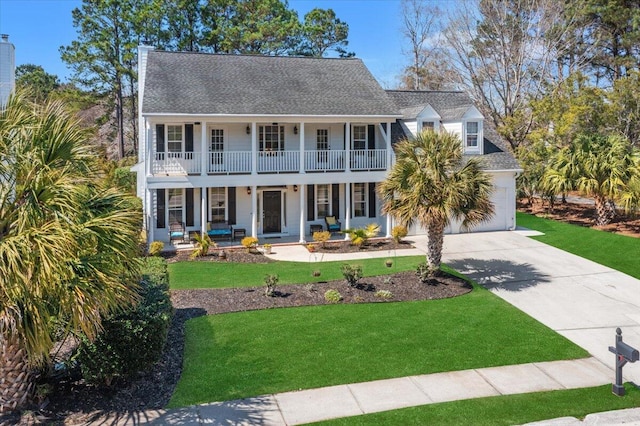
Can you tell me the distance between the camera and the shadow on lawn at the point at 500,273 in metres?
14.1

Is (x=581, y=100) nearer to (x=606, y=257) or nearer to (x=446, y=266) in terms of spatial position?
(x=606, y=257)

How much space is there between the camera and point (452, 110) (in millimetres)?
22375

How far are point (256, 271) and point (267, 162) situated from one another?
6054mm

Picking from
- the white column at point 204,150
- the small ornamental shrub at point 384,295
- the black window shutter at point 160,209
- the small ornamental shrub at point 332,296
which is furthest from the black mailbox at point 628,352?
the black window shutter at point 160,209

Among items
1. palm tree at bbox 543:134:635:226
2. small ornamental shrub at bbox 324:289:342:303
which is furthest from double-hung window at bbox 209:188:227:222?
palm tree at bbox 543:134:635:226

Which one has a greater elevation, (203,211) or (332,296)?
(203,211)

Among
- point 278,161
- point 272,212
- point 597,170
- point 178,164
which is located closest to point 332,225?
point 272,212

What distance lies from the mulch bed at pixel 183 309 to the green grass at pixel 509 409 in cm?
300

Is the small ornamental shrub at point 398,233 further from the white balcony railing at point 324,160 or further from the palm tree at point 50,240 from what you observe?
the palm tree at point 50,240

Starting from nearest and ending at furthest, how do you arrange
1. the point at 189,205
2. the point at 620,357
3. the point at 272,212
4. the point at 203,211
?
the point at 620,357
the point at 203,211
the point at 189,205
the point at 272,212

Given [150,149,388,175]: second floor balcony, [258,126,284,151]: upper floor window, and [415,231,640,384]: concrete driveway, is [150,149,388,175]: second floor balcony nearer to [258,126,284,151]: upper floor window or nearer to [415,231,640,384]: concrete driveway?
[258,126,284,151]: upper floor window

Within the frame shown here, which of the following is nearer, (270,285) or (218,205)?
(270,285)

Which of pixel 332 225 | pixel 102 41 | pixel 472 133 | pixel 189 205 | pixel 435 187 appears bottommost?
pixel 332 225

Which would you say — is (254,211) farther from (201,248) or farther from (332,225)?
(332,225)
